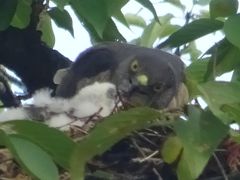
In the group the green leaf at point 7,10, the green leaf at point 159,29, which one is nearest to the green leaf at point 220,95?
the green leaf at point 7,10

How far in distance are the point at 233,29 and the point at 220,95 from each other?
0.21m

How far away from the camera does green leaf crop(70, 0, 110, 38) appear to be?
1.73m

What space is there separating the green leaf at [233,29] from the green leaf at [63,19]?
0.60m

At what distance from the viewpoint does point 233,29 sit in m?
1.65

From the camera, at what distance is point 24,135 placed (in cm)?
135

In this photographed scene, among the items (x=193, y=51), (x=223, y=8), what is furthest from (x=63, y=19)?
(x=223, y=8)

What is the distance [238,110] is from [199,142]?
10cm

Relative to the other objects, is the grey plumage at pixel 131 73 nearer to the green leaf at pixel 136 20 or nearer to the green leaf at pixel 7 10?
the green leaf at pixel 136 20

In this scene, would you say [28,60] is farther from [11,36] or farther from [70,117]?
[70,117]

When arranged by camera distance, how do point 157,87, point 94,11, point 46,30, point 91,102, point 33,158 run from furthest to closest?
point 46,30
point 157,87
point 91,102
point 94,11
point 33,158

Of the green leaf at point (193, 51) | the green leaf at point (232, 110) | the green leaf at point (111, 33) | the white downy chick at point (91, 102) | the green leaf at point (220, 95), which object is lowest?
the green leaf at point (193, 51)

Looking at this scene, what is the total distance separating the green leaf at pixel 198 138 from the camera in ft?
4.78

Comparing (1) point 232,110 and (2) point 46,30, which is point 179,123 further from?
(2) point 46,30

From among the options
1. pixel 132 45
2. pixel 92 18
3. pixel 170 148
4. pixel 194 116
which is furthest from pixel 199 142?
pixel 132 45
